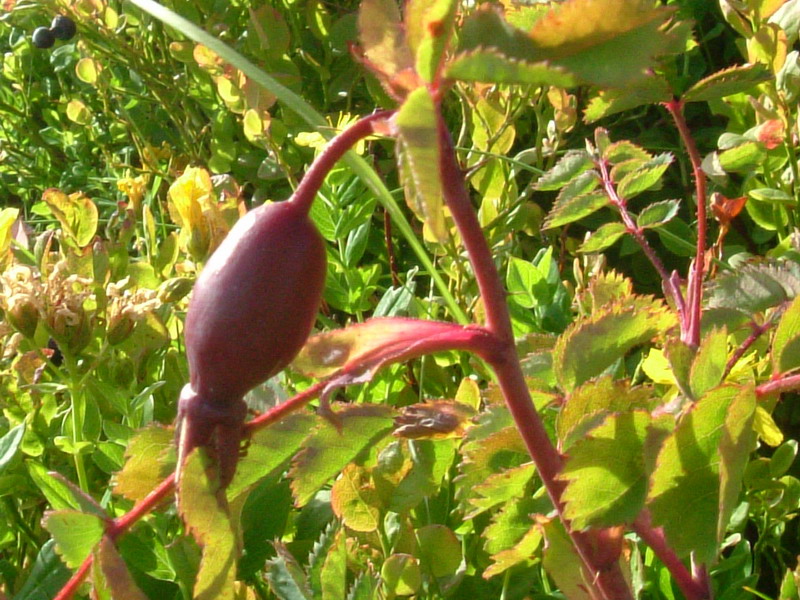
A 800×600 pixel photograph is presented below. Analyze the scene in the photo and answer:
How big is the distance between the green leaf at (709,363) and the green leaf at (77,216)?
64 cm

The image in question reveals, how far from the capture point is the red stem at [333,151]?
28cm

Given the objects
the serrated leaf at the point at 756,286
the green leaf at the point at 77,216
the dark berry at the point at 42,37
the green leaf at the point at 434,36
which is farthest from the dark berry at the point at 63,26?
the green leaf at the point at 434,36

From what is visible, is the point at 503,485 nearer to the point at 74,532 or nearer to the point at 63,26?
the point at 74,532

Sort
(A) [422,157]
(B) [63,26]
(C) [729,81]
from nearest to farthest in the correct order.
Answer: (A) [422,157] → (C) [729,81] → (B) [63,26]

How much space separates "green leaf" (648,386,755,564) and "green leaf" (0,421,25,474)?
0.42 m

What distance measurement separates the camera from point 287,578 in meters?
0.52

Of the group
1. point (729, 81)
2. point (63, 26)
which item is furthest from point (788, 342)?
point (63, 26)

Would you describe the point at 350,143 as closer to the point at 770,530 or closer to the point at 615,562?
the point at 615,562

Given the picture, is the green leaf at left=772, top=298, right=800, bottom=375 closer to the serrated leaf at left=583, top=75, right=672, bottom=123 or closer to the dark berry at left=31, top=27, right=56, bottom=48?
the serrated leaf at left=583, top=75, right=672, bottom=123

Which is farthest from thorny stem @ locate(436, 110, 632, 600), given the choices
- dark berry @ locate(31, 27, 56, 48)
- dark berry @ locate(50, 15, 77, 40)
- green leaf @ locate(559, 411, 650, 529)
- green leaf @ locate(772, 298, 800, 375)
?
dark berry @ locate(31, 27, 56, 48)

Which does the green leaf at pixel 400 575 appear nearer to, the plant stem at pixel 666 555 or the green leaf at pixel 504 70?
the plant stem at pixel 666 555

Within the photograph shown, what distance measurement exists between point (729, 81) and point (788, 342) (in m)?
0.15

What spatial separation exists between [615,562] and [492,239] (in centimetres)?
51

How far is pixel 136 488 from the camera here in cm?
39
